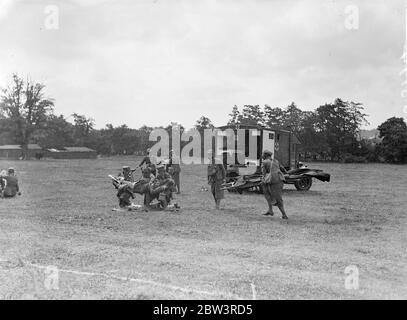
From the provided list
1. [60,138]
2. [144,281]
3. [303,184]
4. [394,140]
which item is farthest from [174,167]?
[60,138]

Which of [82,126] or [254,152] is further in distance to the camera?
[82,126]

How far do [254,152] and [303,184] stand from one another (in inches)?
96.6

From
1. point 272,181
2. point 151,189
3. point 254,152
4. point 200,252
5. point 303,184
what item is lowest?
point 200,252

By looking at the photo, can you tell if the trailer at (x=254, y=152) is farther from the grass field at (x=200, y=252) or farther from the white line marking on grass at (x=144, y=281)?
the white line marking on grass at (x=144, y=281)

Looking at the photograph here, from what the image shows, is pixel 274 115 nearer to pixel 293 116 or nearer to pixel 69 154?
pixel 293 116

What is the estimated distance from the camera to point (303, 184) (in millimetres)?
19688

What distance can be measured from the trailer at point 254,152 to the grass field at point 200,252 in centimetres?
A: 561

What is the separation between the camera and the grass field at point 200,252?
5.37m

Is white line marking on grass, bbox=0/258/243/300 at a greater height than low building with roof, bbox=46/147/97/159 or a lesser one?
lesser

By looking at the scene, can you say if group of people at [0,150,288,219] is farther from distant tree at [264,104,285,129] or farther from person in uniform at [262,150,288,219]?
distant tree at [264,104,285,129]

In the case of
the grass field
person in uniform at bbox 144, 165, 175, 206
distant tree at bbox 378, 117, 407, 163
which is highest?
distant tree at bbox 378, 117, 407, 163

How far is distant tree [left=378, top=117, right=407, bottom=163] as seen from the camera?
60062mm

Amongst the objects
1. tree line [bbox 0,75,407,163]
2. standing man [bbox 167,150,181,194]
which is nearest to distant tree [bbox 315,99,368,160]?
tree line [bbox 0,75,407,163]

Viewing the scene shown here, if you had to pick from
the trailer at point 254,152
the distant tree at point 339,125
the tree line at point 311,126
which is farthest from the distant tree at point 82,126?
the trailer at point 254,152
